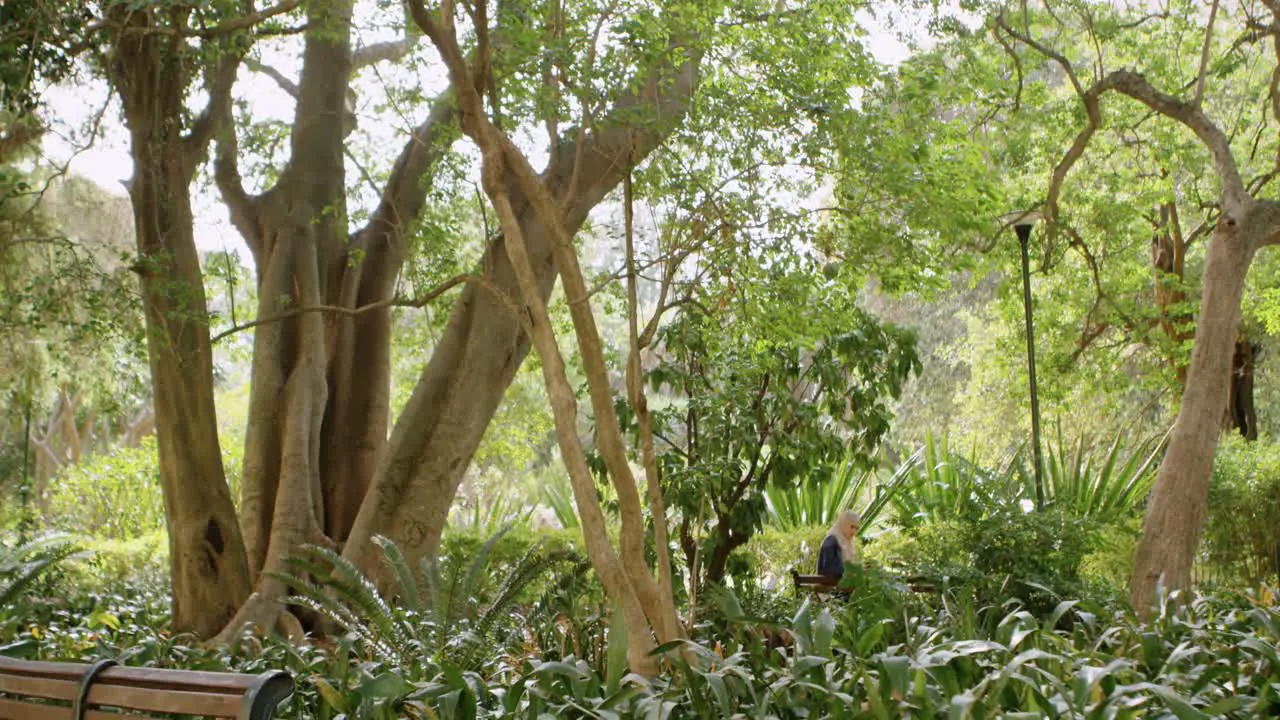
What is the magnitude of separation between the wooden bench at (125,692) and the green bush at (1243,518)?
11306 mm

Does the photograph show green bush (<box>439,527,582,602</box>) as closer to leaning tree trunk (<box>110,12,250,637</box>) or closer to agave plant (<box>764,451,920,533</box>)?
agave plant (<box>764,451,920,533</box>)

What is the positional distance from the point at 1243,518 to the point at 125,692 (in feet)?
39.1

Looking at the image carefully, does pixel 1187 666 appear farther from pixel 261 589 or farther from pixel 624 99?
pixel 261 589

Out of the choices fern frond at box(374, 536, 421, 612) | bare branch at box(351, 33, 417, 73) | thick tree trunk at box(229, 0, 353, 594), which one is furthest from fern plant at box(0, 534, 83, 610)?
bare branch at box(351, 33, 417, 73)

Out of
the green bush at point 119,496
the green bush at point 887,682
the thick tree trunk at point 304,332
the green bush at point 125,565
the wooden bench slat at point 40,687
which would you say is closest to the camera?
the green bush at point 887,682

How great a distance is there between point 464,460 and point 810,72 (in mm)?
4144

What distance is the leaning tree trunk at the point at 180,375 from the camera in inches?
321

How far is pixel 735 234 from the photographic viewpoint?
6762mm

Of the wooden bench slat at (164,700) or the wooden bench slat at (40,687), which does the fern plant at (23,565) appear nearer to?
the wooden bench slat at (40,687)

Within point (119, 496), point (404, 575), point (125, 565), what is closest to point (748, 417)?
point (404, 575)

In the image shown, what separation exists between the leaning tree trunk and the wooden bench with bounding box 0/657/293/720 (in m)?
4.27

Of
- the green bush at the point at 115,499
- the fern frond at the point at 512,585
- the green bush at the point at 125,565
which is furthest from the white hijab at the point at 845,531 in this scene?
the green bush at the point at 115,499

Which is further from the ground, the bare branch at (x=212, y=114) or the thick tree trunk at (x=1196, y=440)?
the bare branch at (x=212, y=114)

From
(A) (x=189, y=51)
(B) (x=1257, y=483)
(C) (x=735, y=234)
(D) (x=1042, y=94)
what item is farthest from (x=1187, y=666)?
(B) (x=1257, y=483)
